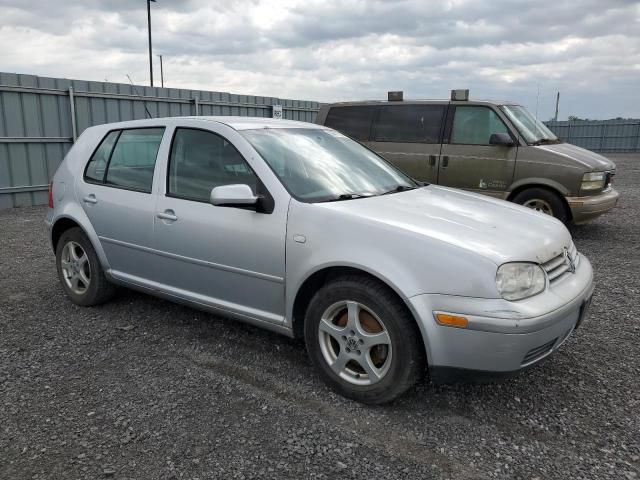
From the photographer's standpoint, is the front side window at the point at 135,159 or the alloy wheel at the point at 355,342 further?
the front side window at the point at 135,159

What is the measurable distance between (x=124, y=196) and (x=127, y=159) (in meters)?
0.38

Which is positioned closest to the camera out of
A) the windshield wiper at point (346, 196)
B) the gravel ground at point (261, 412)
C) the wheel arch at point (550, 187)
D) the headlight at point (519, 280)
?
the gravel ground at point (261, 412)

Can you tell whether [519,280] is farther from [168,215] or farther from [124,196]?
[124,196]

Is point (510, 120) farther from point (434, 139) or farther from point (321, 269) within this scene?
point (321, 269)

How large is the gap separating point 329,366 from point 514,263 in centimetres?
118

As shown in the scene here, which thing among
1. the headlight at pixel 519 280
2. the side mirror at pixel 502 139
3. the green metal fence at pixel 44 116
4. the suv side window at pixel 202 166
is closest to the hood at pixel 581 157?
the side mirror at pixel 502 139

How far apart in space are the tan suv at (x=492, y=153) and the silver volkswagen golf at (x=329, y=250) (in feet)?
12.6

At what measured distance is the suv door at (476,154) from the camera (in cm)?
741

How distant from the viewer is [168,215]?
3660mm

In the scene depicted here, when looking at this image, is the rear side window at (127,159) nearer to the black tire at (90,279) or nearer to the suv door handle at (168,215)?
the suv door handle at (168,215)

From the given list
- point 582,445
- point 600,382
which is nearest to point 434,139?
point 600,382

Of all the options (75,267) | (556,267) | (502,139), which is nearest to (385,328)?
(556,267)

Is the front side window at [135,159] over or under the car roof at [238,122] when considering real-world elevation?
under

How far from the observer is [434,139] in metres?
7.91
